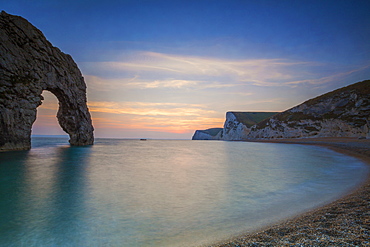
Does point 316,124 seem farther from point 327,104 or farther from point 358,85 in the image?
point 358,85

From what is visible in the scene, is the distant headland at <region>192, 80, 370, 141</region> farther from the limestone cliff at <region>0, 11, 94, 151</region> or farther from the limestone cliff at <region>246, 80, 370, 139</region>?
the limestone cliff at <region>0, 11, 94, 151</region>

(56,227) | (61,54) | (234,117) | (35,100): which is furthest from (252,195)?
(234,117)

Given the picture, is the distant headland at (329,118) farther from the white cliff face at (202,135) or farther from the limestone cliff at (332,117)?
the white cliff face at (202,135)

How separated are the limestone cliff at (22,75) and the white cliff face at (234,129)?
93.0m

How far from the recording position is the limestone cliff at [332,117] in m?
56.1

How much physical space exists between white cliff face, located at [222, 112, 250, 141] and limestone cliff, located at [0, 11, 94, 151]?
93.0 metres

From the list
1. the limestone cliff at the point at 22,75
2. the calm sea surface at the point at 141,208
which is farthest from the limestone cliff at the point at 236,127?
the calm sea surface at the point at 141,208

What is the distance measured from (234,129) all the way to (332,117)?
5584cm

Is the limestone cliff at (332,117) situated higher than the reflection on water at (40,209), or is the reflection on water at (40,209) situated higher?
the limestone cliff at (332,117)

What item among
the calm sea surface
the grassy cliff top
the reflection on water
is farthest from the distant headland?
the reflection on water

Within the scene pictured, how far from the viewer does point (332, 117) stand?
63844mm

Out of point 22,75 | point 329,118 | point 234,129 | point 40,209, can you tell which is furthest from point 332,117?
point 22,75

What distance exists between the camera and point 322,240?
125 inches

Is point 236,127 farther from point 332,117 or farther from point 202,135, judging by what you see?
point 202,135
